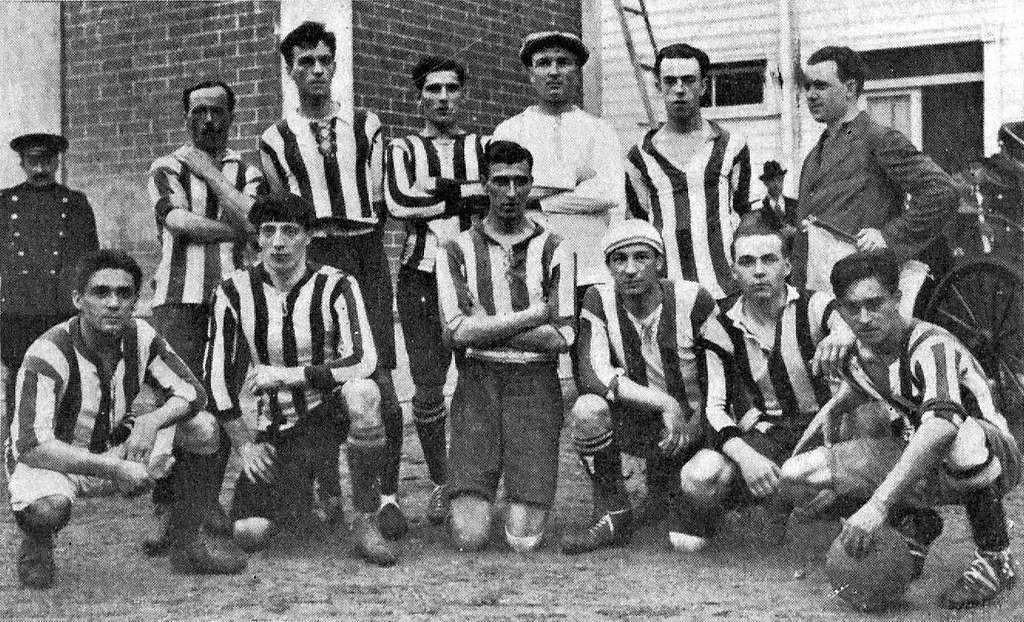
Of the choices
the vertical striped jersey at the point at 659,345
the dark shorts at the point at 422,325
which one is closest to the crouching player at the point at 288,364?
the dark shorts at the point at 422,325

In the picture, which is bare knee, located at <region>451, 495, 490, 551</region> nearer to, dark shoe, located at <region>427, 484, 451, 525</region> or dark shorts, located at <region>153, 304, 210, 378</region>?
dark shoe, located at <region>427, 484, 451, 525</region>

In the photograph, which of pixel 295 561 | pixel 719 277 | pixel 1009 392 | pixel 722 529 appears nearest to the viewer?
pixel 295 561

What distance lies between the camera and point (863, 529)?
13.2 ft

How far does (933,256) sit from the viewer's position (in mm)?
7227

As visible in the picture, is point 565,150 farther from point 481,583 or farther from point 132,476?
point 132,476

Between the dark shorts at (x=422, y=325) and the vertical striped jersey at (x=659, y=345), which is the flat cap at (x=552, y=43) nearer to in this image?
the dark shorts at (x=422, y=325)

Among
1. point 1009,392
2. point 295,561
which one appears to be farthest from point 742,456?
point 1009,392

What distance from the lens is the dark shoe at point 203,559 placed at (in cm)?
467

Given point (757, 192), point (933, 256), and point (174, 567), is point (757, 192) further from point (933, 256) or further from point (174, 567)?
point (174, 567)

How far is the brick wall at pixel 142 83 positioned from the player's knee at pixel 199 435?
4.23 m

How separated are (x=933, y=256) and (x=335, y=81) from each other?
3.78 m

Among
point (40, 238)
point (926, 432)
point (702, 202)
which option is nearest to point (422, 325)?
point (702, 202)

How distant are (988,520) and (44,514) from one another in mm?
2892

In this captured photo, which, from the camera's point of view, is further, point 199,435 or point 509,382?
point 509,382
